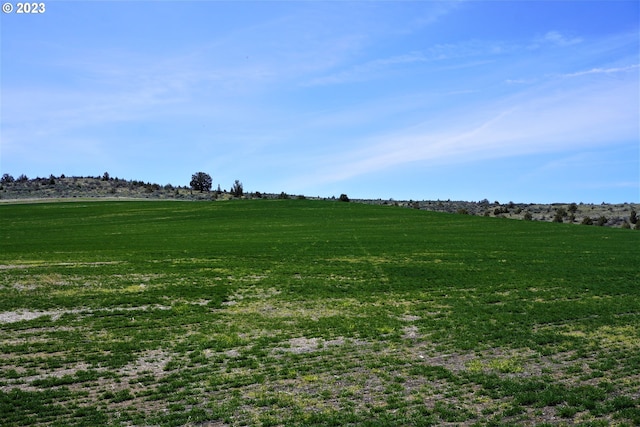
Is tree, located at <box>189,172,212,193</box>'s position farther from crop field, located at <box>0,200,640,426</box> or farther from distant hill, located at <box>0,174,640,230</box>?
crop field, located at <box>0,200,640,426</box>

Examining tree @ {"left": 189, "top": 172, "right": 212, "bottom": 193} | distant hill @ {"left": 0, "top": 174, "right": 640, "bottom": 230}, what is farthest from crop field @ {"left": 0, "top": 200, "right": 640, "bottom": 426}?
tree @ {"left": 189, "top": 172, "right": 212, "bottom": 193}

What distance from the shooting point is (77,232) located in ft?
189

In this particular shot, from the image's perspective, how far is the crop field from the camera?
12266 millimetres

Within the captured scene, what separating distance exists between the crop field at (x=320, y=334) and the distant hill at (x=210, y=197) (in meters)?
42.5

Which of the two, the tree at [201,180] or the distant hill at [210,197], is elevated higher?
the tree at [201,180]

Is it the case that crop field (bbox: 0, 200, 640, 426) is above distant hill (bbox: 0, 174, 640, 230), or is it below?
below

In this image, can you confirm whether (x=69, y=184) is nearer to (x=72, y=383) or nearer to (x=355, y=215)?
(x=355, y=215)

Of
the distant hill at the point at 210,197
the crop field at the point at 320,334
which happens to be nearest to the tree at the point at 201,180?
the distant hill at the point at 210,197

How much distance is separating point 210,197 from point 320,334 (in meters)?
95.5

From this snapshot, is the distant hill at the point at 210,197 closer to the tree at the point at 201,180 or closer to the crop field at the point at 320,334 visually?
the tree at the point at 201,180

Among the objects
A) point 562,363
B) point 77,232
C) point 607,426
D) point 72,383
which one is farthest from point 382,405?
point 77,232

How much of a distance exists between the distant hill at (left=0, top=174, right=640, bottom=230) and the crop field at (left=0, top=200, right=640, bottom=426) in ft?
139

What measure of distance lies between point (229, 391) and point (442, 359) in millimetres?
7372

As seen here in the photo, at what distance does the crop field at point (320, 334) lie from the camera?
12.3 metres
